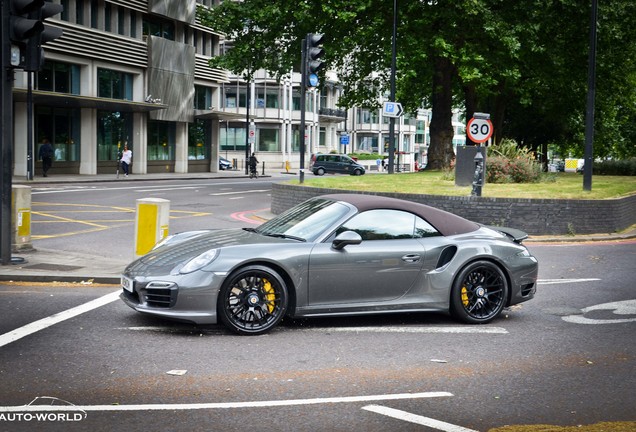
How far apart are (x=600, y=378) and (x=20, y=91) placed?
113 ft

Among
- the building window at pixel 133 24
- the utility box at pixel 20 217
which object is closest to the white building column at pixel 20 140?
the building window at pixel 133 24

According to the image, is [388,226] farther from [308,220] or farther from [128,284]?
[128,284]

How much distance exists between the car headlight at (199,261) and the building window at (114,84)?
40547 millimetres

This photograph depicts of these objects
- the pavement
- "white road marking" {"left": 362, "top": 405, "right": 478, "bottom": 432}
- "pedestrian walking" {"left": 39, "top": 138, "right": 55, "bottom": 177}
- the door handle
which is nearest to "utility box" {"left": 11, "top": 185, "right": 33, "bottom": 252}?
the pavement

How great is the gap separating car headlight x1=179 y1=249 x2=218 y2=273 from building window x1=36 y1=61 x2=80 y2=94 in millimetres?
36186

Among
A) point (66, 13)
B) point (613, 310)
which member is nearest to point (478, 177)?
point (613, 310)

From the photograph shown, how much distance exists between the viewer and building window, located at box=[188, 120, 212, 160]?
57000mm

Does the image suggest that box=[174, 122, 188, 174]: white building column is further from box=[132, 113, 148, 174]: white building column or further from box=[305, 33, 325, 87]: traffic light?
box=[305, 33, 325, 87]: traffic light

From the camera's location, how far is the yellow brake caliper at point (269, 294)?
7727mm

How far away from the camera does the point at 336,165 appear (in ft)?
202

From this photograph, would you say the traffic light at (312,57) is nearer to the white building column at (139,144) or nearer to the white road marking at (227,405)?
the white road marking at (227,405)

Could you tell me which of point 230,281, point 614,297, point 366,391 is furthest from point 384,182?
point 366,391

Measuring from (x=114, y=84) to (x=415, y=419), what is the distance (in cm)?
4493

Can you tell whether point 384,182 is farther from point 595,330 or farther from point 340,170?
point 340,170
